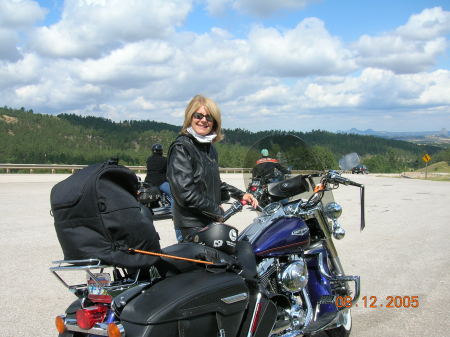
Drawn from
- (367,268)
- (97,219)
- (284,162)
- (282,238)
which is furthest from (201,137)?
(367,268)

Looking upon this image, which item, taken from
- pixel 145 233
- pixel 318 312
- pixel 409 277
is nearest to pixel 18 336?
pixel 145 233

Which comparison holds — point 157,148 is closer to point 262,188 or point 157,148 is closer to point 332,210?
point 262,188

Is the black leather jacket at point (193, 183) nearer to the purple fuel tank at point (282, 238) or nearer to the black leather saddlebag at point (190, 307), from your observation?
the purple fuel tank at point (282, 238)

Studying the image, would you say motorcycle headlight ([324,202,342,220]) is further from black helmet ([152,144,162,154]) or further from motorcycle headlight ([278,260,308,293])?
black helmet ([152,144,162,154])

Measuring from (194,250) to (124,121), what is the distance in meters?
177

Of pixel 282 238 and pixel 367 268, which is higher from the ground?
pixel 282 238

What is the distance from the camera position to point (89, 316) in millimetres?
2461

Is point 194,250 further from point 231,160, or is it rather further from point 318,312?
point 231,160

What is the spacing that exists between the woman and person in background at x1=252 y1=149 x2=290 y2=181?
1.16 feet

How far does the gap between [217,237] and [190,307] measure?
57 centimetres

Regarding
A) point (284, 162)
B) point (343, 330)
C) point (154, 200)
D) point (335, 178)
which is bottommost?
point (343, 330)

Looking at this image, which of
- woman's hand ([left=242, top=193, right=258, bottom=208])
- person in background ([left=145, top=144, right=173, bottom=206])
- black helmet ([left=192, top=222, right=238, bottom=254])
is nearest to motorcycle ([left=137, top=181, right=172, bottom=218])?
person in background ([left=145, top=144, right=173, bottom=206])

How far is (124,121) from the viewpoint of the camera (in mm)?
175250

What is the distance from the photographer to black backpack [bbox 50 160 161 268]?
2410mm
